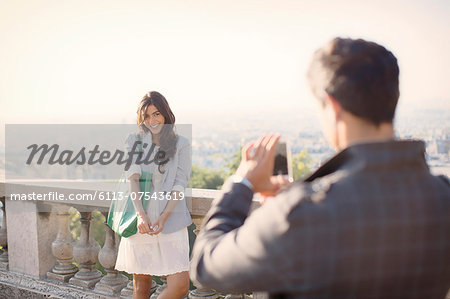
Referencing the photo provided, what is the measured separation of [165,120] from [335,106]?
2.45 metres

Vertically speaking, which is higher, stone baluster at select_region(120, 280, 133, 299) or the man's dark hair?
the man's dark hair

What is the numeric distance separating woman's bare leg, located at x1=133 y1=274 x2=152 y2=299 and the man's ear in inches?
99.7

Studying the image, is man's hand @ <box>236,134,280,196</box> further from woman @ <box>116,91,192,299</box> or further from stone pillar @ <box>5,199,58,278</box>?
stone pillar @ <box>5,199,58,278</box>

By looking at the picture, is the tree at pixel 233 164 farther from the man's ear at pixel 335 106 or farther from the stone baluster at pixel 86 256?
the man's ear at pixel 335 106


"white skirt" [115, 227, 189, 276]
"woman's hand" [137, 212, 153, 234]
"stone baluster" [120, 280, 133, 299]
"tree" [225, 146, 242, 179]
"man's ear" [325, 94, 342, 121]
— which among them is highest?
"man's ear" [325, 94, 342, 121]

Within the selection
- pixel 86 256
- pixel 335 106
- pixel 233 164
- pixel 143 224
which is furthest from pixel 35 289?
pixel 233 164

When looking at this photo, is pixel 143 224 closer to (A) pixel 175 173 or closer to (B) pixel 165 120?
(A) pixel 175 173

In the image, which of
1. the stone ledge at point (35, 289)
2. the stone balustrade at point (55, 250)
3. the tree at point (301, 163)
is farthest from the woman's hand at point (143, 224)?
the tree at point (301, 163)

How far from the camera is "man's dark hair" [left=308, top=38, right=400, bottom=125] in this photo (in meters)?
1.29

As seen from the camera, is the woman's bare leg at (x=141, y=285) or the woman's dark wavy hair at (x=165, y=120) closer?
the woman's bare leg at (x=141, y=285)

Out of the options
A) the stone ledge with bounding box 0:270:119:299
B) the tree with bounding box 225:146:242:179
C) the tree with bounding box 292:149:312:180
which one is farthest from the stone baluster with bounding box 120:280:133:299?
the tree with bounding box 225:146:242:179

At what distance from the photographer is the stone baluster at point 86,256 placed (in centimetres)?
419

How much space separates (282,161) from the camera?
5.21 ft

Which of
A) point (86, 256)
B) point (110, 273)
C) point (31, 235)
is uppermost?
point (31, 235)
